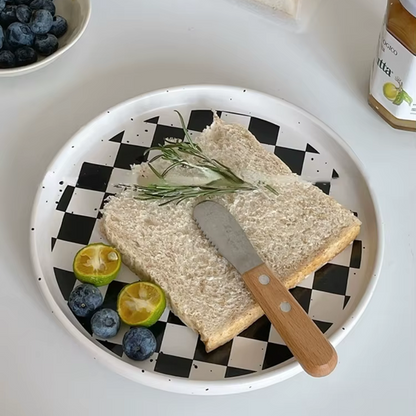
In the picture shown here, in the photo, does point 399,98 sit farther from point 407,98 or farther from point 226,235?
point 226,235

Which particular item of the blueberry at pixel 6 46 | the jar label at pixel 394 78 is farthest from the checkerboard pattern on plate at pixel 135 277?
the blueberry at pixel 6 46

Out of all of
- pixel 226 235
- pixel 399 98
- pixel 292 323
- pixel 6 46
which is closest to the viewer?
pixel 292 323

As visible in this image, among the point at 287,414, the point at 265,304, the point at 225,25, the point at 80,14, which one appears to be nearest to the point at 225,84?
the point at 225,25

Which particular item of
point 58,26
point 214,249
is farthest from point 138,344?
point 58,26

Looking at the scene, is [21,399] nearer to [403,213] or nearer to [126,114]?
[126,114]

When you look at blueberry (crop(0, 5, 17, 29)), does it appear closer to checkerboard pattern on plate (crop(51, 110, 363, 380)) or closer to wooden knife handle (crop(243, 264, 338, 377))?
checkerboard pattern on plate (crop(51, 110, 363, 380))

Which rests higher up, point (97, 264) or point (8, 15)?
point (8, 15)

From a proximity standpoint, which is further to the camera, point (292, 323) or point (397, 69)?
point (397, 69)

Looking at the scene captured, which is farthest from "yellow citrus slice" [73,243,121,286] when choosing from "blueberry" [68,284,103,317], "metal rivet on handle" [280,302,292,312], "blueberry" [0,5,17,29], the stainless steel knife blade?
"blueberry" [0,5,17,29]
